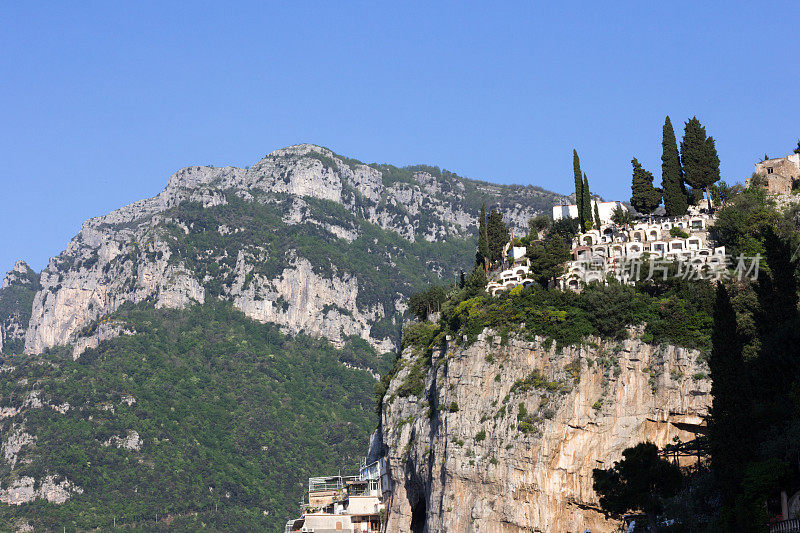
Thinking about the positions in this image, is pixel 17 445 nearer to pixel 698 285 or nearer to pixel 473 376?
pixel 473 376

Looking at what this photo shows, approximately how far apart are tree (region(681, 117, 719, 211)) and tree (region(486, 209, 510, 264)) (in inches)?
789

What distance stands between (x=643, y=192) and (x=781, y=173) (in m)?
12.1

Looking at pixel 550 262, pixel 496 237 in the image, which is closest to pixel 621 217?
pixel 550 262

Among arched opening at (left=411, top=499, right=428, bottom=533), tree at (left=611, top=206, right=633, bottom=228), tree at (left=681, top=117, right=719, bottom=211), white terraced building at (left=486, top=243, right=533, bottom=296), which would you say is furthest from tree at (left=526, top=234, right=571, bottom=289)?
arched opening at (left=411, top=499, right=428, bottom=533)

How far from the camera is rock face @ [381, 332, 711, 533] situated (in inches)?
3056

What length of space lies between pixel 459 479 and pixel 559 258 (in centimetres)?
1980

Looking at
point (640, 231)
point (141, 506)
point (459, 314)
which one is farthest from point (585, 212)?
point (141, 506)

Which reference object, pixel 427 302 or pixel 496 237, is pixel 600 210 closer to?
pixel 496 237

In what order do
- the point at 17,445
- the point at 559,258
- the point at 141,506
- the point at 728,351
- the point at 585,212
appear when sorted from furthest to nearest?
the point at 17,445 → the point at 141,506 → the point at 585,212 → the point at 559,258 → the point at 728,351

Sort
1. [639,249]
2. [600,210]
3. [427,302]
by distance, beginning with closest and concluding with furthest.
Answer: [639,249] < [600,210] < [427,302]

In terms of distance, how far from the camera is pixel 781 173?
3738 inches

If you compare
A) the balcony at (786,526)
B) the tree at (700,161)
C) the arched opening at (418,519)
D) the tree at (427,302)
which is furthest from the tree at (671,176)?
the balcony at (786,526)

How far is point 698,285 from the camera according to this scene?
8112 cm

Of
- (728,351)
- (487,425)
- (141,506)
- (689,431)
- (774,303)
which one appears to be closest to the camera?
(728,351)
